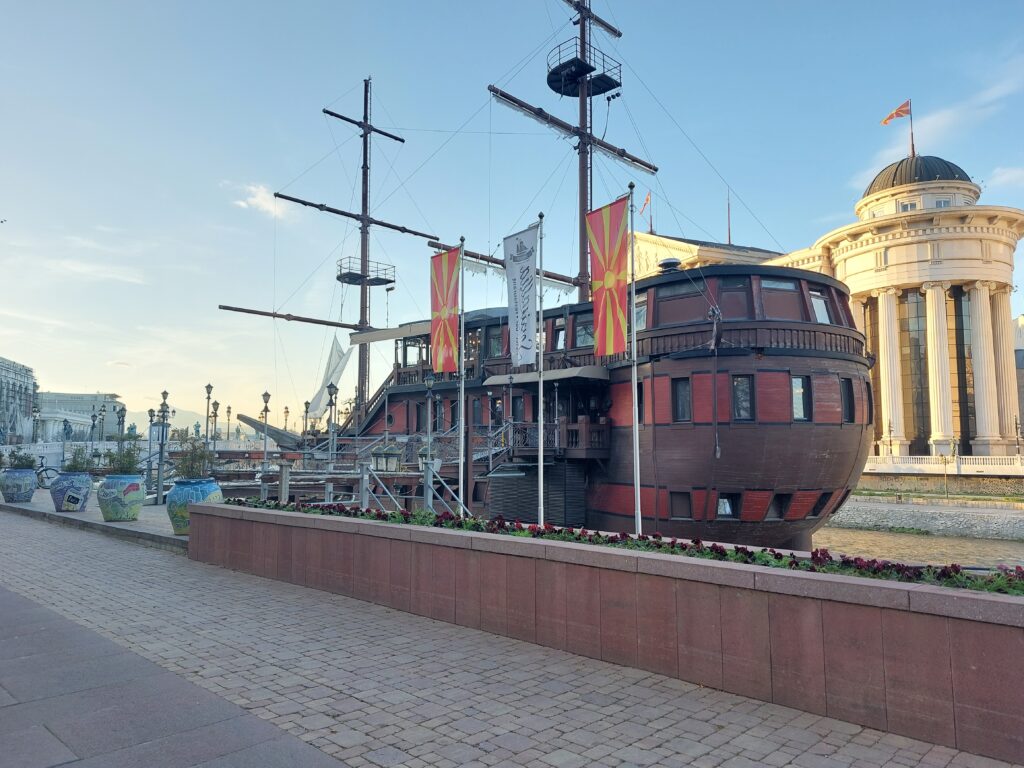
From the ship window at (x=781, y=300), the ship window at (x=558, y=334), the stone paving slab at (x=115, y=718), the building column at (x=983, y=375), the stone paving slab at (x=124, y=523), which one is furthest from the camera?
the building column at (x=983, y=375)

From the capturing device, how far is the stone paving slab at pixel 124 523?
15.5m

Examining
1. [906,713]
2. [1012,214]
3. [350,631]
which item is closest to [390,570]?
[350,631]

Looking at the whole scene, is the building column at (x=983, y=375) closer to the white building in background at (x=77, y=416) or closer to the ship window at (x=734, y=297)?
the ship window at (x=734, y=297)

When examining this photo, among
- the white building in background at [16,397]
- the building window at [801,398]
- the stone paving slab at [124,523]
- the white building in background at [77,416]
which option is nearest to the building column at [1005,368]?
the building window at [801,398]

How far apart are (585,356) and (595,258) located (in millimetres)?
5977

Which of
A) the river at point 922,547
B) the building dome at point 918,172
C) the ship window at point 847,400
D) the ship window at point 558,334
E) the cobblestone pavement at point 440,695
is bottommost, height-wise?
the river at point 922,547

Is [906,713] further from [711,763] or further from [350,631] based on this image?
[350,631]

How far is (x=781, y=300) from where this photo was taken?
1938cm

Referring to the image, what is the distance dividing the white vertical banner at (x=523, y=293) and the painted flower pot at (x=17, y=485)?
21645 millimetres

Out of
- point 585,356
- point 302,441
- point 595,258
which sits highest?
point 595,258

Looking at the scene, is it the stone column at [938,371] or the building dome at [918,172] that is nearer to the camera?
the stone column at [938,371]

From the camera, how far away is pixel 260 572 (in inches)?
478

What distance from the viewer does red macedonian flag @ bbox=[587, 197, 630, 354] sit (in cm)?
1641

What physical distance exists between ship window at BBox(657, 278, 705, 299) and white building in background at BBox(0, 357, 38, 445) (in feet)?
427
